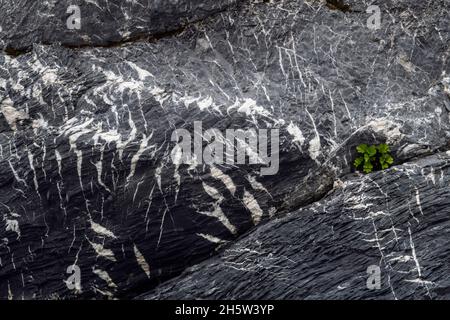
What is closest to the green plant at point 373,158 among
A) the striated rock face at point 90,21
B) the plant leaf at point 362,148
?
the plant leaf at point 362,148

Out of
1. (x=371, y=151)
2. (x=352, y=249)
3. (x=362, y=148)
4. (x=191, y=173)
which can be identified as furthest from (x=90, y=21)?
(x=352, y=249)

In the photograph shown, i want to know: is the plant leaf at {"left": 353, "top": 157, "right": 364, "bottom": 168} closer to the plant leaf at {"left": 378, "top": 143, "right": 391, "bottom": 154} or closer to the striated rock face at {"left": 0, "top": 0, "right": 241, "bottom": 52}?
the plant leaf at {"left": 378, "top": 143, "right": 391, "bottom": 154}

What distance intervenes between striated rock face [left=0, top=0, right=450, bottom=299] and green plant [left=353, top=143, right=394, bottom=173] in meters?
0.13

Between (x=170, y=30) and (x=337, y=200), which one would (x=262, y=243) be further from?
(x=170, y=30)

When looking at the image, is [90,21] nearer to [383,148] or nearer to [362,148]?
[362,148]

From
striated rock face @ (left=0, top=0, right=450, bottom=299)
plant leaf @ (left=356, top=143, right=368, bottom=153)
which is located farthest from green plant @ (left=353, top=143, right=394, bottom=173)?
striated rock face @ (left=0, top=0, right=450, bottom=299)

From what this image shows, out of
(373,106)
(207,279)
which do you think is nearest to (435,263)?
(373,106)

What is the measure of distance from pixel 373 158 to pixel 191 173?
111 inches

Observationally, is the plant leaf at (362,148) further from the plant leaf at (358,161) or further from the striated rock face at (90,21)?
the striated rock face at (90,21)

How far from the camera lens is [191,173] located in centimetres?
1007

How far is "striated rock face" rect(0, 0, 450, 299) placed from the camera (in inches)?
392

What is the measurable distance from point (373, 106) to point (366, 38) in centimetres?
117

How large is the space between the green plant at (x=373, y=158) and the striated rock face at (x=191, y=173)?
0.13 m

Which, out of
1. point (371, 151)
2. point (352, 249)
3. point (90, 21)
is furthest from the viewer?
point (90, 21)
